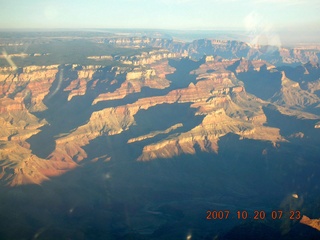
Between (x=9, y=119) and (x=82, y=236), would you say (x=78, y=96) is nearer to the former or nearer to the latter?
(x=9, y=119)

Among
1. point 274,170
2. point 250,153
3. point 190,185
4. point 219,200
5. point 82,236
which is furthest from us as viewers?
point 250,153

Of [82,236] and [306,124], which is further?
[306,124]

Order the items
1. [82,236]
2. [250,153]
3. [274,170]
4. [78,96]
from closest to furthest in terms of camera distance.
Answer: [82,236]
[274,170]
[250,153]
[78,96]

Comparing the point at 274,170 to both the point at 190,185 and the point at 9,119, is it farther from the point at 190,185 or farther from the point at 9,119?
the point at 9,119

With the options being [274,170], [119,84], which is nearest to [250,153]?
[274,170]

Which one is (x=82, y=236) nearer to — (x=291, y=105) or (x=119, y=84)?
(x=119, y=84)

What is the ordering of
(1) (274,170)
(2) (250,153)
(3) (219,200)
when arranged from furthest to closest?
(2) (250,153), (1) (274,170), (3) (219,200)

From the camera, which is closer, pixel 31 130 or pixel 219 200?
pixel 219 200

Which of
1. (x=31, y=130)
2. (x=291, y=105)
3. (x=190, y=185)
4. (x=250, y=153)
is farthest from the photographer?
(x=291, y=105)

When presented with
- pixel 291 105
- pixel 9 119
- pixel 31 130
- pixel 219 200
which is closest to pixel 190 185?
pixel 219 200
